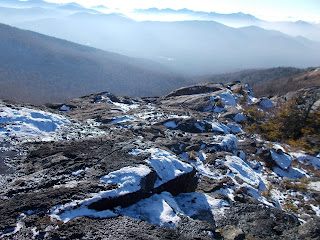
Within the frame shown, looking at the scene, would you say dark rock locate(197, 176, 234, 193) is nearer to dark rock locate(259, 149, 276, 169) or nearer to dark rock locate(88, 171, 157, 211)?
dark rock locate(88, 171, 157, 211)

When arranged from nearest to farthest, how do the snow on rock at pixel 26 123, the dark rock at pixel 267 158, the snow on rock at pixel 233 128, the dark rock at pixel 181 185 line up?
1. the dark rock at pixel 181 185
2. the snow on rock at pixel 26 123
3. the dark rock at pixel 267 158
4. the snow on rock at pixel 233 128

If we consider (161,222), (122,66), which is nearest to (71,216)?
(161,222)

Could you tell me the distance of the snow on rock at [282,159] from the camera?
53.4 feet

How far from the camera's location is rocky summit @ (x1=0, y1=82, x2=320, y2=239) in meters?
5.87

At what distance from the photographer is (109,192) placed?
666 cm

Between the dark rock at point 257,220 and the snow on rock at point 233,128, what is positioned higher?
the dark rock at point 257,220

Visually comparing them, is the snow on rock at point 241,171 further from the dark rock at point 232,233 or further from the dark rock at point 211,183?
the dark rock at point 232,233

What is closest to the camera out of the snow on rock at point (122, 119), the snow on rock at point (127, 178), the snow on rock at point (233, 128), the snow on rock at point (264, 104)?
the snow on rock at point (127, 178)

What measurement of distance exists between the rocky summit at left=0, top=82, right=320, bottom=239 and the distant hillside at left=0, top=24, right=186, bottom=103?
88.4 metres

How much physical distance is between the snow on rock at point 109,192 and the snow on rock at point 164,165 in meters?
0.49

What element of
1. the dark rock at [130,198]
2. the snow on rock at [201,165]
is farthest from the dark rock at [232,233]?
the snow on rock at [201,165]

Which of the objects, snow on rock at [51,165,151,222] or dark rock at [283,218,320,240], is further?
dark rock at [283,218,320,240]

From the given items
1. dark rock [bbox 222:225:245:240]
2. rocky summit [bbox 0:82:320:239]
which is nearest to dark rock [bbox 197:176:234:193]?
rocky summit [bbox 0:82:320:239]

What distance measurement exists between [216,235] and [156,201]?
2.02m
